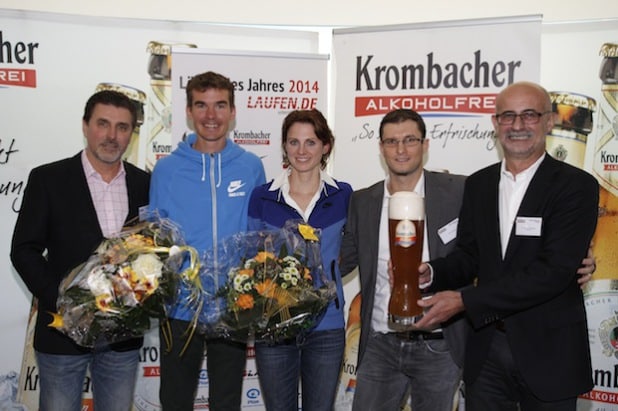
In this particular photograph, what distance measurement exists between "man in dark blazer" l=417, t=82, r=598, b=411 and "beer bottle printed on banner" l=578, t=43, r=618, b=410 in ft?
4.98

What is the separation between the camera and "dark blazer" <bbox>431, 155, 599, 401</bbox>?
89.9 inches

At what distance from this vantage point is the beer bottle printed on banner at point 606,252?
12.2 feet

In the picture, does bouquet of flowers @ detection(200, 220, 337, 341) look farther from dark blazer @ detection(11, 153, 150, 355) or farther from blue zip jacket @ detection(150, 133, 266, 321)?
dark blazer @ detection(11, 153, 150, 355)

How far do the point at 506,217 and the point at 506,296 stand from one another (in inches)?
13.1

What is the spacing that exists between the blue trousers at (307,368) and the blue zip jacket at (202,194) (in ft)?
1.43

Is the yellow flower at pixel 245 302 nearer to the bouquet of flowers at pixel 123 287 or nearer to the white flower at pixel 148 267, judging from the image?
the bouquet of flowers at pixel 123 287

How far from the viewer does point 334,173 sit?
3.92 metres

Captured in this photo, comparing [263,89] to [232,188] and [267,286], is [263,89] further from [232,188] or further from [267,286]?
[267,286]

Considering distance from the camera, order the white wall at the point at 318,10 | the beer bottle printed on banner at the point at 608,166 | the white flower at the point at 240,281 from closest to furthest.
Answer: the white flower at the point at 240,281
the beer bottle printed on banner at the point at 608,166
the white wall at the point at 318,10

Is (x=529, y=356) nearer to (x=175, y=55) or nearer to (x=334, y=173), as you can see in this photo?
(x=334, y=173)

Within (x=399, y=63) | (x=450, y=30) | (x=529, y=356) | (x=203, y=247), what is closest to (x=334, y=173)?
(x=399, y=63)

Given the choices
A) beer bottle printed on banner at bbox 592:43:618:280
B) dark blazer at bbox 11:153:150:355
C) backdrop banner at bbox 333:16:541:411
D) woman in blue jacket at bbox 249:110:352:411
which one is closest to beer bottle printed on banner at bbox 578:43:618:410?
beer bottle printed on banner at bbox 592:43:618:280

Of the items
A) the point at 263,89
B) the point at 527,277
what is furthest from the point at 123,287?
the point at 263,89

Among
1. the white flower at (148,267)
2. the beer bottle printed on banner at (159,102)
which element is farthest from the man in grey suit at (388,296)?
the beer bottle printed on banner at (159,102)
